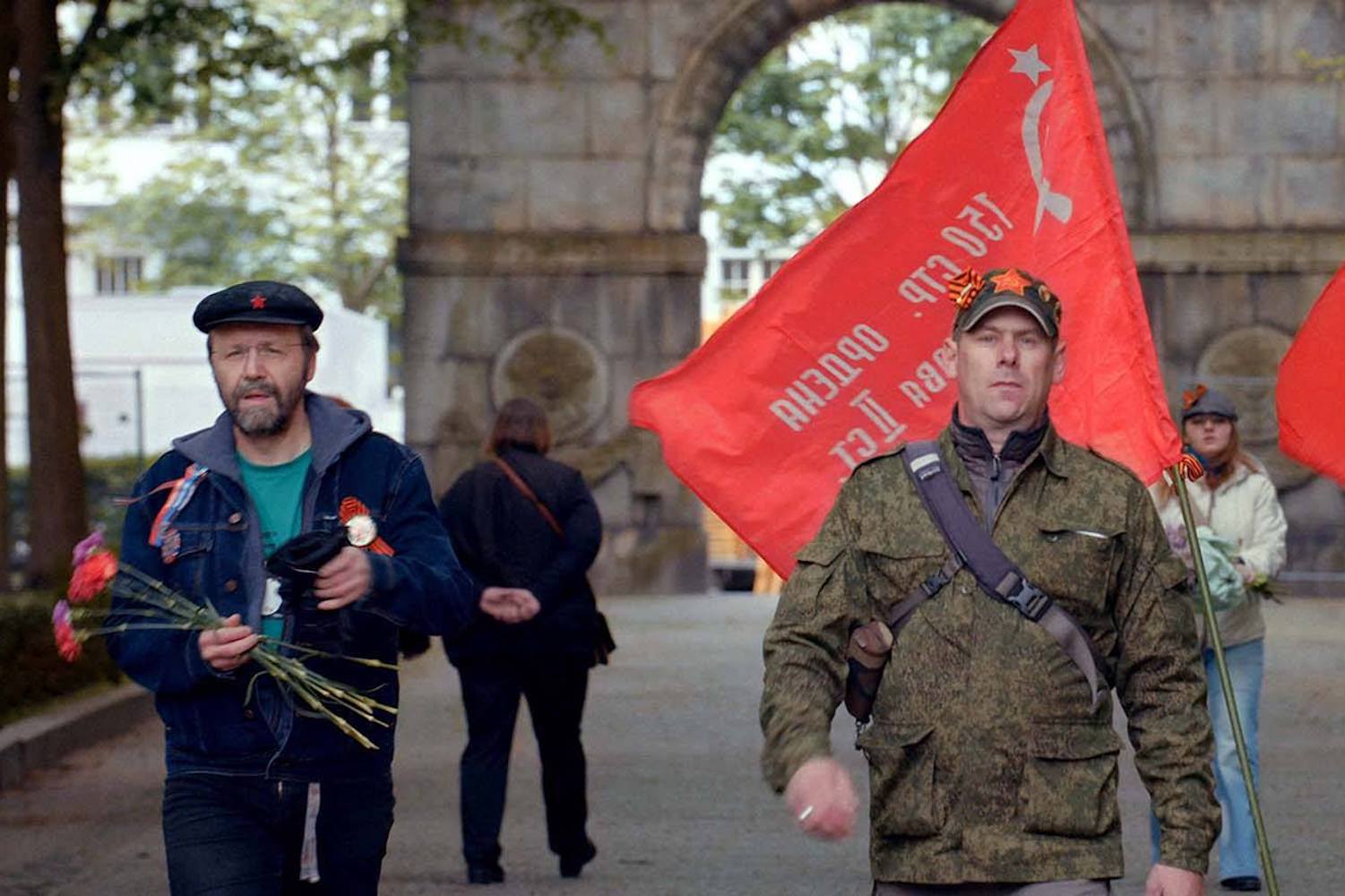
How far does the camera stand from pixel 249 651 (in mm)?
5223

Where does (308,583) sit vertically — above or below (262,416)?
below

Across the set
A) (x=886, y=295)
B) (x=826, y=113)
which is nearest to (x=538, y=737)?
(x=886, y=295)

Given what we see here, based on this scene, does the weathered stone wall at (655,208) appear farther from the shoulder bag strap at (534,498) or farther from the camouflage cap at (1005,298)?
the camouflage cap at (1005,298)

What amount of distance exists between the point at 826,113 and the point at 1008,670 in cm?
4562

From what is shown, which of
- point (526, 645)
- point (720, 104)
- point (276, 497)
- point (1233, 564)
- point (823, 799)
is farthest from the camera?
point (720, 104)

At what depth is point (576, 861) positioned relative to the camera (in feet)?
33.1

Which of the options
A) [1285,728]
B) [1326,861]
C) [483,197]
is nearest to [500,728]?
[1326,861]

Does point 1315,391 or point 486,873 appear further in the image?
point 486,873

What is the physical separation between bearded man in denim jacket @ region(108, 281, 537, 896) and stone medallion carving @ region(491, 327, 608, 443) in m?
20.3

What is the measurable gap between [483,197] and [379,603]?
2106cm

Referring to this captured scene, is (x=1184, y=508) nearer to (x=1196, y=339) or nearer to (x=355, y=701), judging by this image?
(x=355, y=701)

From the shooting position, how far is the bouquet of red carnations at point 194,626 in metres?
5.25

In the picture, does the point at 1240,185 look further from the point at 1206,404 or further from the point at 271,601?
the point at 271,601

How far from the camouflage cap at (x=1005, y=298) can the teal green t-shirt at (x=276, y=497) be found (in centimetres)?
134
